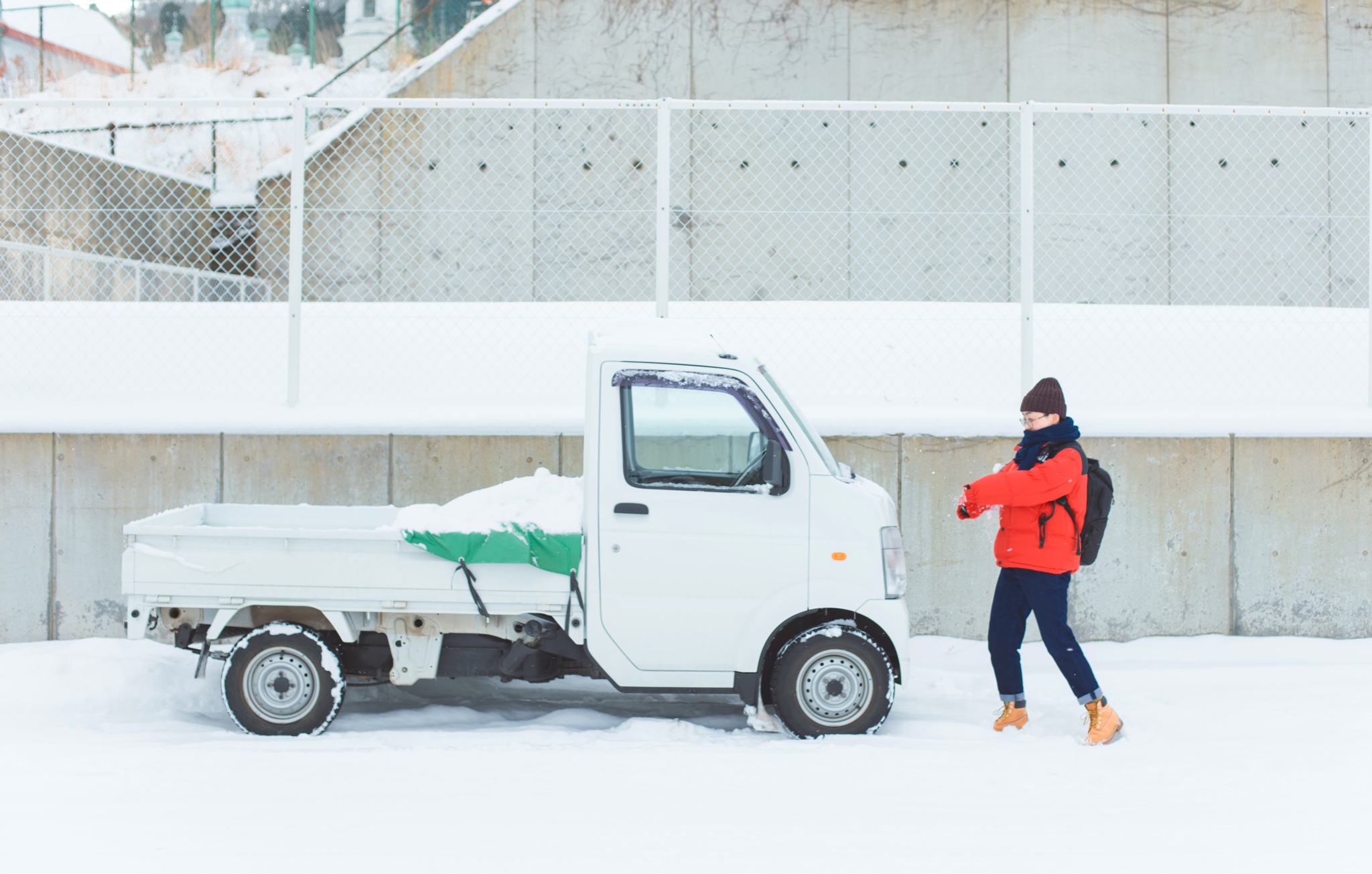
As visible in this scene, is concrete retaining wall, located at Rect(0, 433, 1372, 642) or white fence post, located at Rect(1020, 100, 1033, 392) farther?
white fence post, located at Rect(1020, 100, 1033, 392)

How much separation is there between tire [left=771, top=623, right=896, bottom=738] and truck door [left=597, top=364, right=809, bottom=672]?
0.16 metres

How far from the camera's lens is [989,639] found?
514cm

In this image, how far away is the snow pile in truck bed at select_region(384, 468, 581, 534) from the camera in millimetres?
4820

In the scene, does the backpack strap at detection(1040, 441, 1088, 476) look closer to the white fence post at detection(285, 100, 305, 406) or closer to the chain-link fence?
the white fence post at detection(285, 100, 305, 406)

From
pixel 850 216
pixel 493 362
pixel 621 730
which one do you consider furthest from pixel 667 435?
pixel 850 216

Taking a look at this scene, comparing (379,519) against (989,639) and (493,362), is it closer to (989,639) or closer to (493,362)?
(493,362)

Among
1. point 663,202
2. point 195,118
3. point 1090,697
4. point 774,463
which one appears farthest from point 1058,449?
point 195,118

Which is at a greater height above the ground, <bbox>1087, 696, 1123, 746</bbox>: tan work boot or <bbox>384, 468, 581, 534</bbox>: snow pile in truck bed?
<bbox>384, 468, 581, 534</bbox>: snow pile in truck bed

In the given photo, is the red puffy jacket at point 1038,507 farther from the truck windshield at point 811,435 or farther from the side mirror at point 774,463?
the side mirror at point 774,463

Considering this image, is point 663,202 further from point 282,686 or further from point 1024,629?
point 282,686

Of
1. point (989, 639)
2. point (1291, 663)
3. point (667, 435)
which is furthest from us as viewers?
point (1291, 663)

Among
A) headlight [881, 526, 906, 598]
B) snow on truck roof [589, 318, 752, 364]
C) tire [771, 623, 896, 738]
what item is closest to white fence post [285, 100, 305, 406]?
snow on truck roof [589, 318, 752, 364]

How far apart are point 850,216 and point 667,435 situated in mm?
8825

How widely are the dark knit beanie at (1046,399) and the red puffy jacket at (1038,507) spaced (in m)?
0.20
